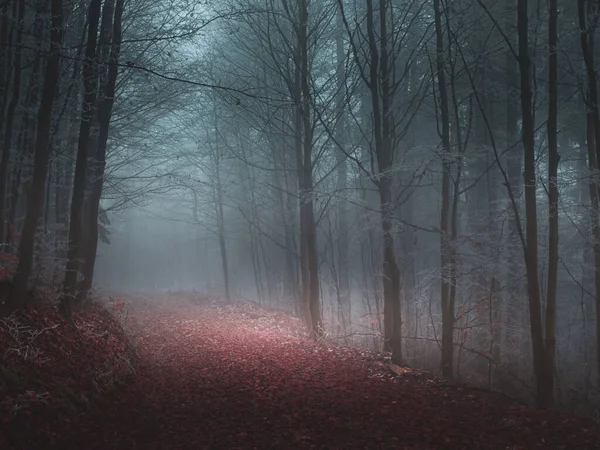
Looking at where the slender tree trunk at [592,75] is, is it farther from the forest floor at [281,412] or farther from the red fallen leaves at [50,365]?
the red fallen leaves at [50,365]

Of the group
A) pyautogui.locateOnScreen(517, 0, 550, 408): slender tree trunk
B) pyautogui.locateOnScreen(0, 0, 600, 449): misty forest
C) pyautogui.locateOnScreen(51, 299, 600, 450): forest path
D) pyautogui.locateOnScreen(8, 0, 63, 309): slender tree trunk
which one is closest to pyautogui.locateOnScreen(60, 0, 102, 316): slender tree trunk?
pyautogui.locateOnScreen(0, 0, 600, 449): misty forest

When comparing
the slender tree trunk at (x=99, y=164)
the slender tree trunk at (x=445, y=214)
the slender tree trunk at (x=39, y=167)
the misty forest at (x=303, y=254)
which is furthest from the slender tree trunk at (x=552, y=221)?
the slender tree trunk at (x=99, y=164)

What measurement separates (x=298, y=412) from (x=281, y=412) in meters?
0.21

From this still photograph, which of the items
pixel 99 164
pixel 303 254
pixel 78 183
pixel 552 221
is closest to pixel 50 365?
pixel 78 183

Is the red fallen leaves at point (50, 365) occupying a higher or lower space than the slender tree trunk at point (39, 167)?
lower

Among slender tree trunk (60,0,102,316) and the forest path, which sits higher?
slender tree trunk (60,0,102,316)

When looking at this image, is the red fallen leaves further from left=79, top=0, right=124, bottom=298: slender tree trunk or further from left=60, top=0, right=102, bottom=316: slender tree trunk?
left=79, top=0, right=124, bottom=298: slender tree trunk

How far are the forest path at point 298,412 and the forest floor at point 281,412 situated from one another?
13 mm

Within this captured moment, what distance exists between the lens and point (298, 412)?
5340 mm

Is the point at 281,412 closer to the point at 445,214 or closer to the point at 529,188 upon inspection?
the point at 529,188

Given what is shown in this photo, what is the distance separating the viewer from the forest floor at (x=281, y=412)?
439cm

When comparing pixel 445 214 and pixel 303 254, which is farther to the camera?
pixel 303 254

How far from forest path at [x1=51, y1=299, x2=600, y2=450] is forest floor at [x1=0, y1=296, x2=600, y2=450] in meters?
0.01

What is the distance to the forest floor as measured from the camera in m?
4.39
